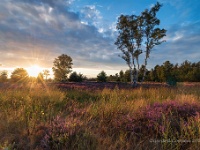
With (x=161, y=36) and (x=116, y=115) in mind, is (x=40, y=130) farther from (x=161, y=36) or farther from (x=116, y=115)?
(x=161, y=36)

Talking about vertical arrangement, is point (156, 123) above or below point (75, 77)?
below

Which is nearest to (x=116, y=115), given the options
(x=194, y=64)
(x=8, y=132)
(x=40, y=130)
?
(x=40, y=130)

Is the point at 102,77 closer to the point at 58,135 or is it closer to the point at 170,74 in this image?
the point at 170,74

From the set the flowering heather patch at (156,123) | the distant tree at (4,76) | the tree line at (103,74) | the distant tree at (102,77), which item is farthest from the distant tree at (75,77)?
the flowering heather patch at (156,123)

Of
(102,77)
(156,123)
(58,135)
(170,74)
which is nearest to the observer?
(58,135)

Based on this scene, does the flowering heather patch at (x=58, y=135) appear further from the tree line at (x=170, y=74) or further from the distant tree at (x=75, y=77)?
the tree line at (x=170, y=74)

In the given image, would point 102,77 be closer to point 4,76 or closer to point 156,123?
point 4,76

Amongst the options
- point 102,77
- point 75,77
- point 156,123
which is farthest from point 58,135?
point 102,77

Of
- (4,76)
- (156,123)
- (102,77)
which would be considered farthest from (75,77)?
(156,123)

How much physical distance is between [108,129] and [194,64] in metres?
67.8

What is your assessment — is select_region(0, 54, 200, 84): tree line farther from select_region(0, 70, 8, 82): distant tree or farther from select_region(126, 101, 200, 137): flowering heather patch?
select_region(126, 101, 200, 137): flowering heather patch

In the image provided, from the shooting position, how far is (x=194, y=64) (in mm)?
59438

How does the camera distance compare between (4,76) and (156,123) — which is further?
(4,76)

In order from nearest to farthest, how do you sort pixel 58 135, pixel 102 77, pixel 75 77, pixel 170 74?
pixel 58 135 → pixel 75 77 → pixel 102 77 → pixel 170 74
